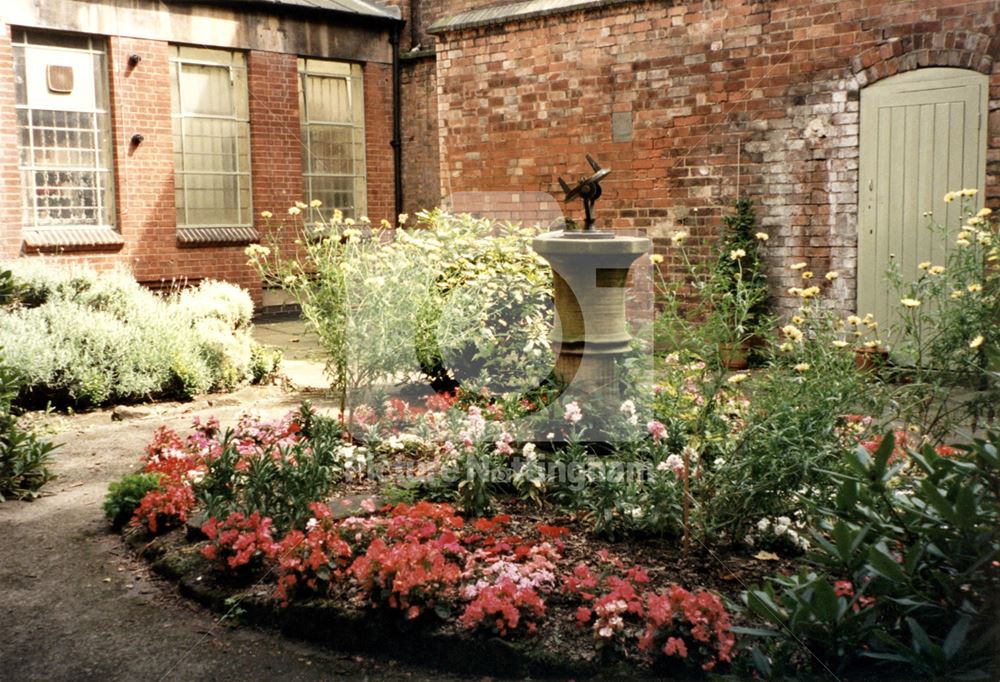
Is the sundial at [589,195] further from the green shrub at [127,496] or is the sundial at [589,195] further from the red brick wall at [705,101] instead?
the red brick wall at [705,101]

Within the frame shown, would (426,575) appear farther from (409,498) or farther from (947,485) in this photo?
(947,485)

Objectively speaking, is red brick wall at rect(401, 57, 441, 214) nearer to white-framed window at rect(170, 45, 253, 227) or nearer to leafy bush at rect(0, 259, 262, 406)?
white-framed window at rect(170, 45, 253, 227)

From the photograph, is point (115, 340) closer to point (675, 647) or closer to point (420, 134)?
point (675, 647)

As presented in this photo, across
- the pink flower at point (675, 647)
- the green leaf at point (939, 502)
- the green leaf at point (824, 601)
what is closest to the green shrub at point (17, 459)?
the pink flower at point (675, 647)

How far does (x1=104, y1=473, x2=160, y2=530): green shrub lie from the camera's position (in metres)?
5.06

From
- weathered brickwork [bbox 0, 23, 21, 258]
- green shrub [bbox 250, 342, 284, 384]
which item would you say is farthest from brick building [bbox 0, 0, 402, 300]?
green shrub [bbox 250, 342, 284, 384]

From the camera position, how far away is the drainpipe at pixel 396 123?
49.9 feet

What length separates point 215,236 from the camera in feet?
43.8

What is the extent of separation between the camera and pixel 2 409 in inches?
225

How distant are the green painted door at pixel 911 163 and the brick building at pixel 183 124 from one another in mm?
8341

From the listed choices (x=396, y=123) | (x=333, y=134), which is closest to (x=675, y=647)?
(x=333, y=134)

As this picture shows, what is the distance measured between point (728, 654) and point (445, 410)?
3.13 m

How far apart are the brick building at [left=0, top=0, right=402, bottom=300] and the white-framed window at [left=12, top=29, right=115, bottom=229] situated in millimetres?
16

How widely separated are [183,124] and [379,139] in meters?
3.14
